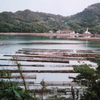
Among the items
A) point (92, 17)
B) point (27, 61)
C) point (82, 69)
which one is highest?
point (92, 17)

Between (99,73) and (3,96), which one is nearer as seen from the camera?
(3,96)

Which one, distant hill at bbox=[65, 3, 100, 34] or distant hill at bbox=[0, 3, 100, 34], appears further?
distant hill at bbox=[65, 3, 100, 34]

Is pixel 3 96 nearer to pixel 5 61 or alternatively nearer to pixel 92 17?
pixel 5 61

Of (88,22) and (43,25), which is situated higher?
(88,22)

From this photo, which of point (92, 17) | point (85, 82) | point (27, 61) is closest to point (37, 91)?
point (85, 82)

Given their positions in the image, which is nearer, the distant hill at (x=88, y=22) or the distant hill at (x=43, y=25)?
the distant hill at (x=43, y=25)

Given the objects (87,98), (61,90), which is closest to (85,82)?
(87,98)

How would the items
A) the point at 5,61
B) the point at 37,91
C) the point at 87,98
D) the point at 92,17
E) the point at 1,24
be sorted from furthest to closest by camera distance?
1. the point at 92,17
2. the point at 1,24
3. the point at 5,61
4. the point at 37,91
5. the point at 87,98

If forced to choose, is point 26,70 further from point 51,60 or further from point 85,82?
point 85,82

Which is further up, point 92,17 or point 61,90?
point 92,17

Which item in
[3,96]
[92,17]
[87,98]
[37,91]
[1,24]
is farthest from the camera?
[92,17]

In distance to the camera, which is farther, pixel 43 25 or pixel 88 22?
pixel 88 22
